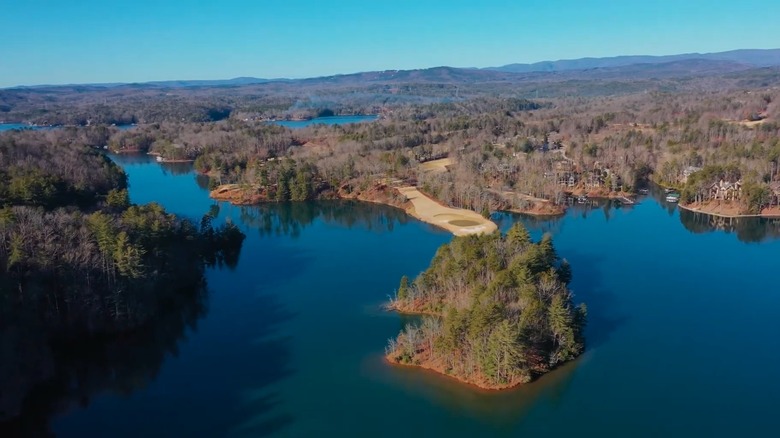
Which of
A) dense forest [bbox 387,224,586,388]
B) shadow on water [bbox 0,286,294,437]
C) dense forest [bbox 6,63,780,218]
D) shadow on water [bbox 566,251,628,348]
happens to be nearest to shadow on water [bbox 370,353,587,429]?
dense forest [bbox 387,224,586,388]

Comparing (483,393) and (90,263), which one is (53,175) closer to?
(90,263)

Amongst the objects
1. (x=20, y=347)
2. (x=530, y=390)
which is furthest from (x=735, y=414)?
(x=20, y=347)

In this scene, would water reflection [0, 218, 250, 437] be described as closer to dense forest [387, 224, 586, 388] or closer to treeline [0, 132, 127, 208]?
dense forest [387, 224, 586, 388]

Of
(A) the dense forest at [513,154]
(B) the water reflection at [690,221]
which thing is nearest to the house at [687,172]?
(A) the dense forest at [513,154]

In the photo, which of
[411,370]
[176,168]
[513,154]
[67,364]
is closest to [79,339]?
[67,364]

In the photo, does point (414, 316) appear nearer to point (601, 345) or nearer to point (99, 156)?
Result: point (601, 345)
